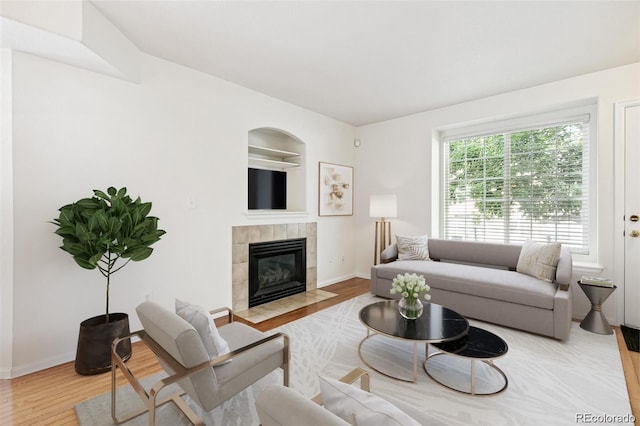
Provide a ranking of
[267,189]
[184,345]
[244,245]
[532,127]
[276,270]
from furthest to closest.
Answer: [267,189]
[276,270]
[532,127]
[244,245]
[184,345]

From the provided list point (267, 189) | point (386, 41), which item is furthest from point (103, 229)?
point (386, 41)

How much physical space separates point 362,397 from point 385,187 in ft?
14.5

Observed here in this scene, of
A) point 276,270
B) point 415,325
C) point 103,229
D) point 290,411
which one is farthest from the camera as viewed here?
point 276,270

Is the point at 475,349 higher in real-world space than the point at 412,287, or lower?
lower

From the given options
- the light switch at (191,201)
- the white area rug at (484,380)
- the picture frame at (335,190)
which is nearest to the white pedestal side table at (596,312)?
the white area rug at (484,380)

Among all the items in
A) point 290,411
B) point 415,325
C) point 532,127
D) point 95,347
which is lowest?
point 95,347

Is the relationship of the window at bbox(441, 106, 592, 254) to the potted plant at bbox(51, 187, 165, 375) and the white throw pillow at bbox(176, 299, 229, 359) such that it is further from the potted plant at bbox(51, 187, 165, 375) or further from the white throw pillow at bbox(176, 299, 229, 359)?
the potted plant at bbox(51, 187, 165, 375)

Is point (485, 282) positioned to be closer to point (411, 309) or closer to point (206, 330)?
point (411, 309)

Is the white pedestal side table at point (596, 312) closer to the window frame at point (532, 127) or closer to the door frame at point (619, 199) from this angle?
the door frame at point (619, 199)

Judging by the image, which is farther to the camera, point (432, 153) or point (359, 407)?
point (432, 153)

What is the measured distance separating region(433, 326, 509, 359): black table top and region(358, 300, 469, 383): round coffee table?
0.28 ft

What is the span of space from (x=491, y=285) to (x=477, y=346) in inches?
48.9

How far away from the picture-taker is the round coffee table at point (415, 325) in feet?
6.95

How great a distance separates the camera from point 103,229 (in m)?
2.18
